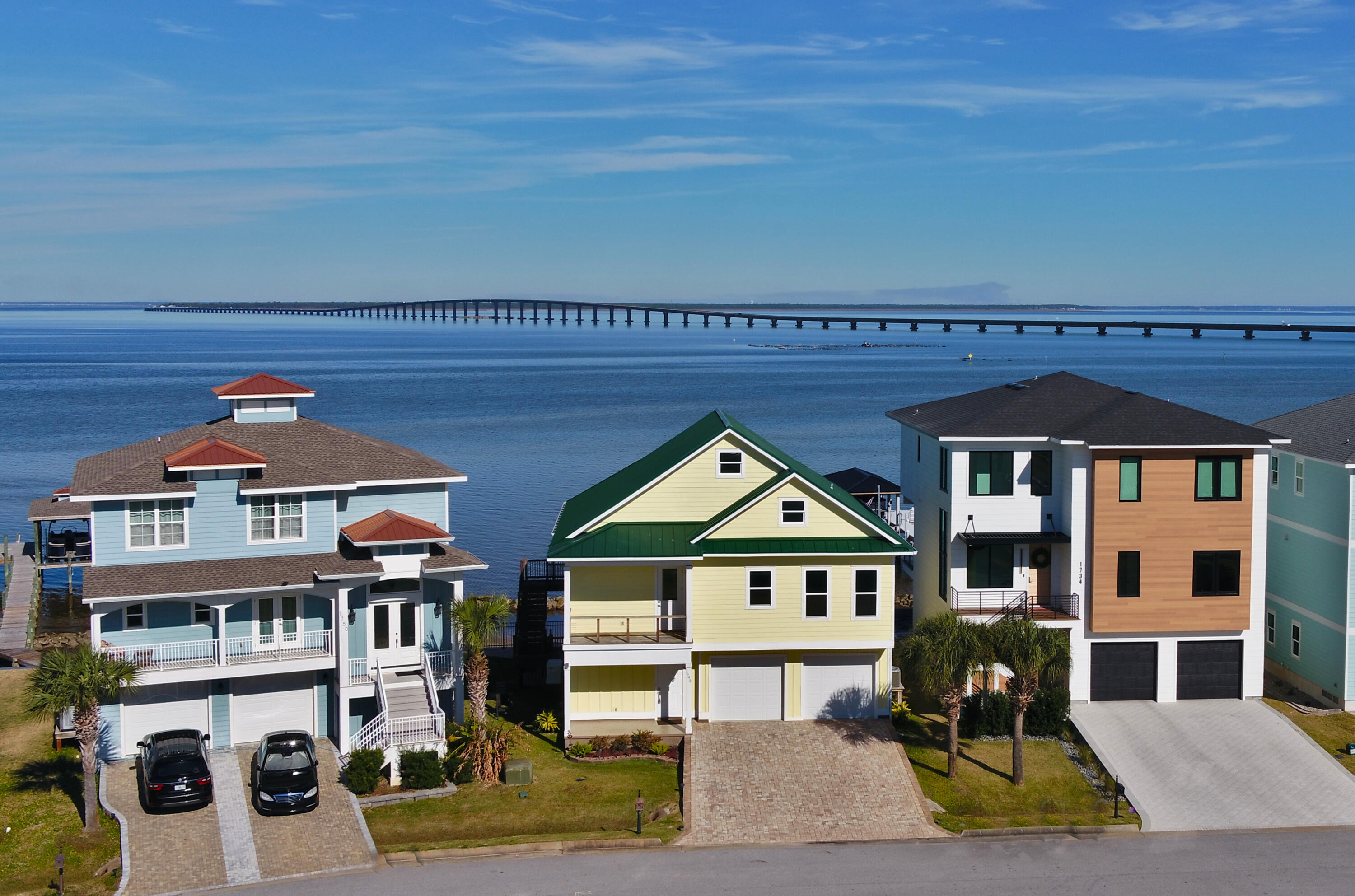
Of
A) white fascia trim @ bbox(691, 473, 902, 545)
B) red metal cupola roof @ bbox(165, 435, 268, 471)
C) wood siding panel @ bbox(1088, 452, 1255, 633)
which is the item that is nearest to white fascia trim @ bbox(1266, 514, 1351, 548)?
wood siding panel @ bbox(1088, 452, 1255, 633)

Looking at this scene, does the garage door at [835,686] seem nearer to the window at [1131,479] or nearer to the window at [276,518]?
the window at [1131,479]

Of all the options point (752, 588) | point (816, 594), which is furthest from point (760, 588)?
point (816, 594)

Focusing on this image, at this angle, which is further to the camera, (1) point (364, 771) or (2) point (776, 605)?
(2) point (776, 605)

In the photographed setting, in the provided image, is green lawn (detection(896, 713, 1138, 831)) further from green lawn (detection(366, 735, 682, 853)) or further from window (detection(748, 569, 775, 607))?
green lawn (detection(366, 735, 682, 853))

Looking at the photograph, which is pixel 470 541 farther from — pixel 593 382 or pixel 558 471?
pixel 593 382

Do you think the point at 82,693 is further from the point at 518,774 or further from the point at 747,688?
the point at 747,688
